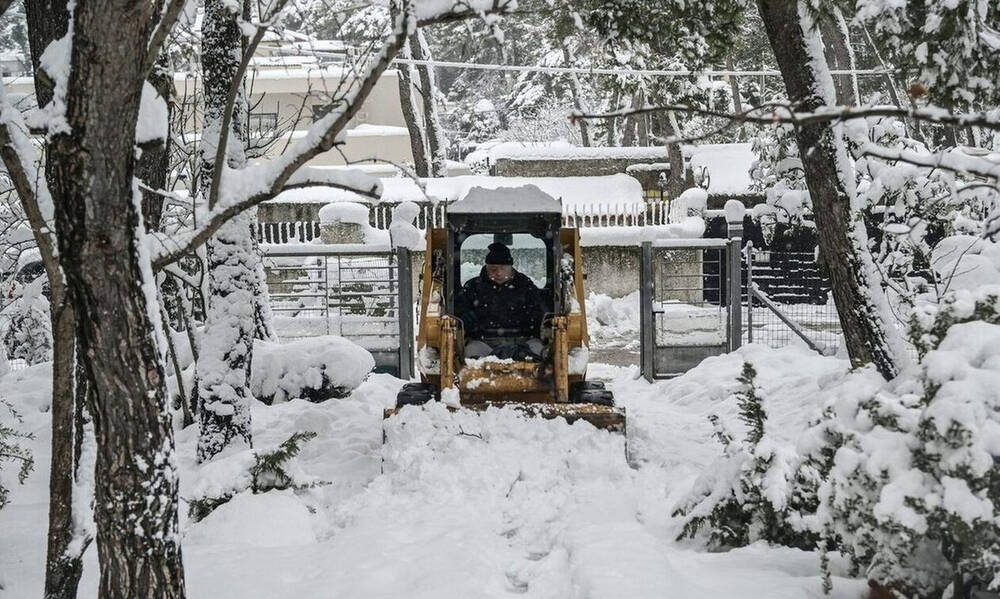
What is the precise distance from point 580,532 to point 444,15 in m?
3.14

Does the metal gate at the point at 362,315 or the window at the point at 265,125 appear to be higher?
the window at the point at 265,125

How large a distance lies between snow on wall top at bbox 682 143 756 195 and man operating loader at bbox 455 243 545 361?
627 inches

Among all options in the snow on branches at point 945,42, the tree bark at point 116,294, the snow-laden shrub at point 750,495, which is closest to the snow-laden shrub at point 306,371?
the snow-laden shrub at point 750,495

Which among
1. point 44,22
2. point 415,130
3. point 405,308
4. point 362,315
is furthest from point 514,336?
point 415,130

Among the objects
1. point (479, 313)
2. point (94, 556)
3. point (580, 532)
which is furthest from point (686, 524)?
point (479, 313)

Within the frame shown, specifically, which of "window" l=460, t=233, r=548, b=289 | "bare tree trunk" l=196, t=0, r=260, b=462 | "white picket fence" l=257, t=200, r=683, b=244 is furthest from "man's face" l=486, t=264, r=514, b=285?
"white picket fence" l=257, t=200, r=683, b=244

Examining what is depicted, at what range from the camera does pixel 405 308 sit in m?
12.1

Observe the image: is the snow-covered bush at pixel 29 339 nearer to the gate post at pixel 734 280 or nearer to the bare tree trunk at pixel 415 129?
the gate post at pixel 734 280

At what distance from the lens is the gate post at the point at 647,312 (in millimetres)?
11969

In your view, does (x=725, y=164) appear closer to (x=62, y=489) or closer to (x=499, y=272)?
(x=499, y=272)

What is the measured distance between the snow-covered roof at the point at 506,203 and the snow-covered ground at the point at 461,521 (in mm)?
2071

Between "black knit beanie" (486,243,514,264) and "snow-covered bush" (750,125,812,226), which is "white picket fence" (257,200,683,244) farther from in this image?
"black knit beanie" (486,243,514,264)

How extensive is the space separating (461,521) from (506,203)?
139 inches

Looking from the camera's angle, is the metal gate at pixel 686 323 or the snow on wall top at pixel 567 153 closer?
the metal gate at pixel 686 323
